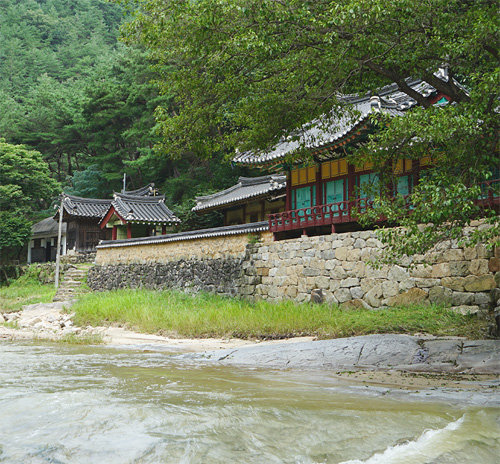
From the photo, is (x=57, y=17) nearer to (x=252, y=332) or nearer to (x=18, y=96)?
(x=18, y=96)

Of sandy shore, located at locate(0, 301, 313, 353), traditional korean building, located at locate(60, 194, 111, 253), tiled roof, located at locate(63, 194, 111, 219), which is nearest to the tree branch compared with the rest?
sandy shore, located at locate(0, 301, 313, 353)

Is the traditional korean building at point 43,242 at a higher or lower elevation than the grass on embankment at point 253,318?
higher

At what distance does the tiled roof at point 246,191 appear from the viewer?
23.4 metres

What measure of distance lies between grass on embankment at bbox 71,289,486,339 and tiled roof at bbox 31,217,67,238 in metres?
19.4

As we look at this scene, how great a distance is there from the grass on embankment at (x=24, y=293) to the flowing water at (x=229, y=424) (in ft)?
63.4

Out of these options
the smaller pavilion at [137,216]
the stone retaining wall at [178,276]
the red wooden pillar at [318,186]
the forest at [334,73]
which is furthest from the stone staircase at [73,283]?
the forest at [334,73]

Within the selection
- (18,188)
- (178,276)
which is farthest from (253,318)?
(18,188)

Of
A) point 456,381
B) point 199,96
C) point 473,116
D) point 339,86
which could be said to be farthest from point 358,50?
point 456,381

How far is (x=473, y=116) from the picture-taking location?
8.02 m

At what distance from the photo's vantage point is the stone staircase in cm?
2447

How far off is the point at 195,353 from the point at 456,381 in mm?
5621

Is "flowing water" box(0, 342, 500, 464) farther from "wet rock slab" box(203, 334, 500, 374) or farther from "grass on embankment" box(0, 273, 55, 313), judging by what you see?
"grass on embankment" box(0, 273, 55, 313)

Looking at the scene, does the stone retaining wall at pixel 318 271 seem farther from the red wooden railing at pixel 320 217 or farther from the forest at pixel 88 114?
the forest at pixel 88 114

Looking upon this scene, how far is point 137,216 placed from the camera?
28.6m
